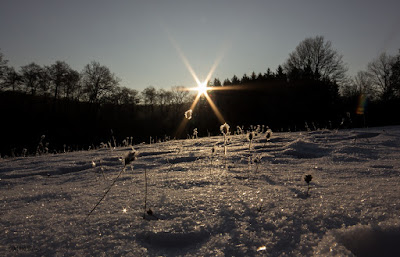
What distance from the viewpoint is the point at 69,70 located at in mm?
40656

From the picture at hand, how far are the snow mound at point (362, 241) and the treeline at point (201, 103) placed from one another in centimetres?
1744

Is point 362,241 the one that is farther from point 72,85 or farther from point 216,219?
point 72,85

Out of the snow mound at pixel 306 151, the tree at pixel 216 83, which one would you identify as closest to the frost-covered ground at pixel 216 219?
the snow mound at pixel 306 151

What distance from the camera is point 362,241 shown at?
796 millimetres

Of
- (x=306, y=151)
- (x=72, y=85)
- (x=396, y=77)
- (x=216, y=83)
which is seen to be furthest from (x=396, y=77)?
(x=72, y=85)

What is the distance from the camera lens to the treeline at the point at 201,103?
2380 centimetres

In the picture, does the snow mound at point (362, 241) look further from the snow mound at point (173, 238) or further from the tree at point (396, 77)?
the tree at point (396, 77)

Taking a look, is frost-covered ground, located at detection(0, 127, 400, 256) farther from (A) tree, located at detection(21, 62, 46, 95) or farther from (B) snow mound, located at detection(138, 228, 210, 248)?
(A) tree, located at detection(21, 62, 46, 95)

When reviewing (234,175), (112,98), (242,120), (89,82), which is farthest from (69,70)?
(234,175)

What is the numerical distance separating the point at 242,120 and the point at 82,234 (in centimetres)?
2825

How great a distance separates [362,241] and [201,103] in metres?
41.6

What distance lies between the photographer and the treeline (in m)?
23.8

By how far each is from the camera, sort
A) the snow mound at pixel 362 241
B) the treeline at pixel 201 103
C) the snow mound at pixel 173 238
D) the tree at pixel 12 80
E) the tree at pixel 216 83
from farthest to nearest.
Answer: the tree at pixel 216 83 → the tree at pixel 12 80 → the treeline at pixel 201 103 → the snow mound at pixel 173 238 → the snow mound at pixel 362 241

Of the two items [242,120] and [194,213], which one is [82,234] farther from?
[242,120]
